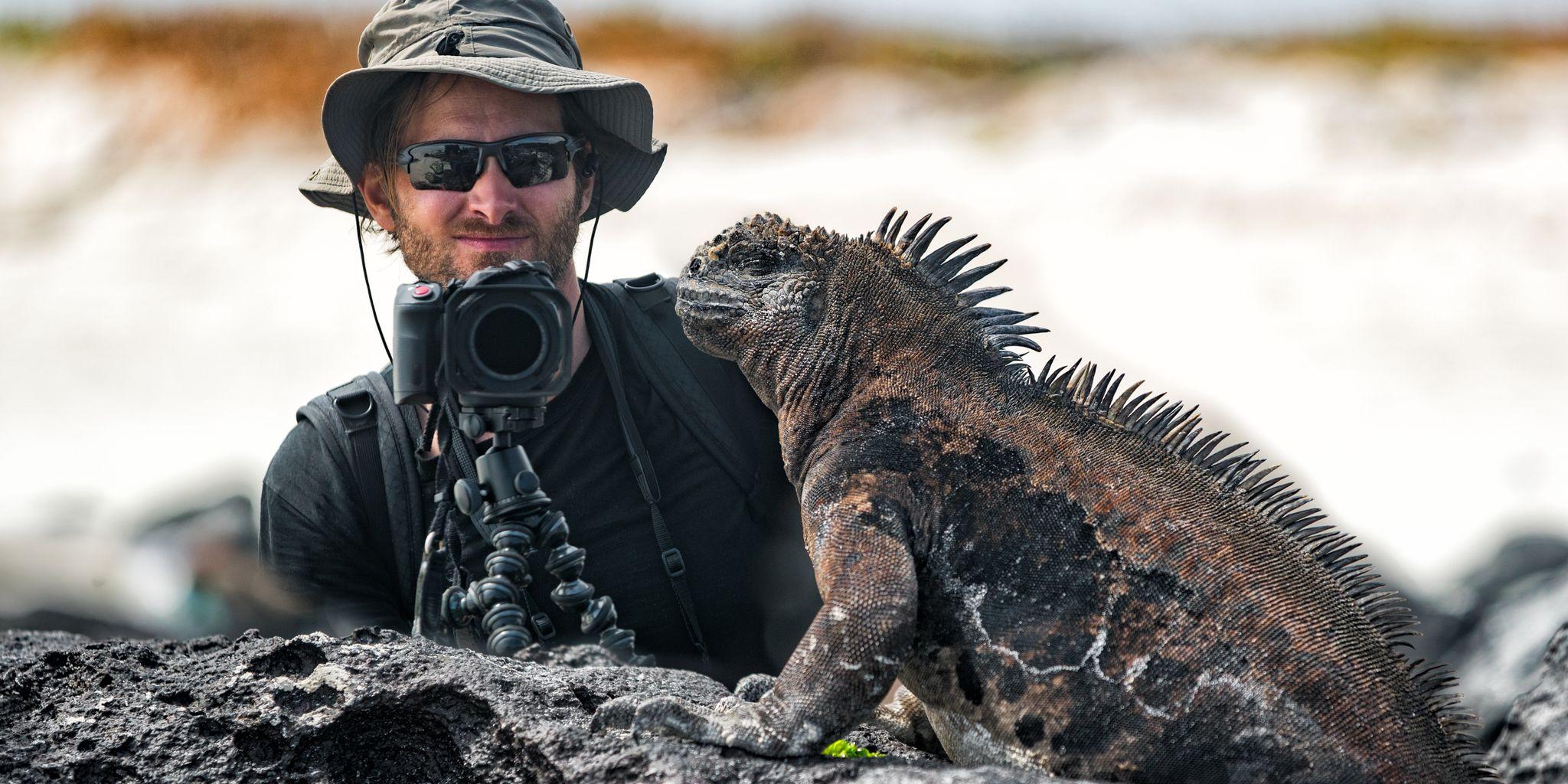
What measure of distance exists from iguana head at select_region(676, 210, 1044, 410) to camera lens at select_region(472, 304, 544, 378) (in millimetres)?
362

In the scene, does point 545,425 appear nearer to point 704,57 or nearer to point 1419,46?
point 704,57

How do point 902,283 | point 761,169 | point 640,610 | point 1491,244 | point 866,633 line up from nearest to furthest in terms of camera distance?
point 866,633, point 902,283, point 640,610, point 1491,244, point 761,169

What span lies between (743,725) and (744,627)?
1698 millimetres

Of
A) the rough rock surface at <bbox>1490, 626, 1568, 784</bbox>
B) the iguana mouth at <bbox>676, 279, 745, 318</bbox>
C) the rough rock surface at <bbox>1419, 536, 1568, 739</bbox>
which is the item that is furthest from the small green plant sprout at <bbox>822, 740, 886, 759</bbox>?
the rough rock surface at <bbox>1419, 536, 1568, 739</bbox>

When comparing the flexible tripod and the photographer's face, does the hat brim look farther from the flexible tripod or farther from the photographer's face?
the flexible tripod

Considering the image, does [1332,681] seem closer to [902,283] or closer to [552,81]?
[902,283]

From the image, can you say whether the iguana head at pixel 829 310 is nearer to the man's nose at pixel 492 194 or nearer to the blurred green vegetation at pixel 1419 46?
the man's nose at pixel 492 194

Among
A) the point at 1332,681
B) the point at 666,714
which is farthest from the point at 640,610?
the point at 1332,681

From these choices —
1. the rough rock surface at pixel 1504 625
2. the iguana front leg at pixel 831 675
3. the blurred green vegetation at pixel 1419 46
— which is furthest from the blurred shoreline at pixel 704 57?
the iguana front leg at pixel 831 675

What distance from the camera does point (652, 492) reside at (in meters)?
3.90

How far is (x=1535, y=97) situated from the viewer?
16312 millimetres

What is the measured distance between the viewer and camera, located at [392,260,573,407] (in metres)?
2.94

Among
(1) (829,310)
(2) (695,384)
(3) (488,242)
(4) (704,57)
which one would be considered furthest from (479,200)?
(4) (704,57)

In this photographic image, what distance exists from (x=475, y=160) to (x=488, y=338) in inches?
41.7
